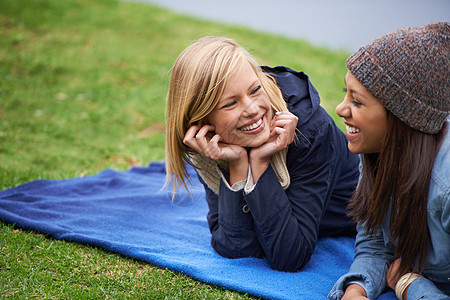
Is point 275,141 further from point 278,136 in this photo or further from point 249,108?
point 249,108

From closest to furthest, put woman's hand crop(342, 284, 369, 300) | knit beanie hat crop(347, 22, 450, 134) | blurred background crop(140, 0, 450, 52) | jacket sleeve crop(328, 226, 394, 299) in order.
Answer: knit beanie hat crop(347, 22, 450, 134) → woman's hand crop(342, 284, 369, 300) → jacket sleeve crop(328, 226, 394, 299) → blurred background crop(140, 0, 450, 52)

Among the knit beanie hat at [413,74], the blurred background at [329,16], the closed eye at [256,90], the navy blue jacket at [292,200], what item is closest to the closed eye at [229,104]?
the closed eye at [256,90]

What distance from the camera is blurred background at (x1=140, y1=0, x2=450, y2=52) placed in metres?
9.91

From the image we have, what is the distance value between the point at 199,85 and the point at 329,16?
361 inches

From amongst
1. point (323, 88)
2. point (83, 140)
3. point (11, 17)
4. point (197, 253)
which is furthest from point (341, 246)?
point (11, 17)

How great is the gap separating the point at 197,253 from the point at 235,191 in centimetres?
67

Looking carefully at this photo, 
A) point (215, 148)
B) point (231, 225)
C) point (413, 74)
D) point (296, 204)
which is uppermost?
point (413, 74)

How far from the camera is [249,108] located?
3.10m

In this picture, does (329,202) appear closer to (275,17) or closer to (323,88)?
(323,88)

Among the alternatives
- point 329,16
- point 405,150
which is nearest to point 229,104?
point 405,150

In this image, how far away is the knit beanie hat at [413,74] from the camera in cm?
251

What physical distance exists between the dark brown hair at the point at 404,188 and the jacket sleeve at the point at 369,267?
137 mm

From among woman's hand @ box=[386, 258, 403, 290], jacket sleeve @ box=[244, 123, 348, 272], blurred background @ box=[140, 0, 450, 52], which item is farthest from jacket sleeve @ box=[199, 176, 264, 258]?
blurred background @ box=[140, 0, 450, 52]

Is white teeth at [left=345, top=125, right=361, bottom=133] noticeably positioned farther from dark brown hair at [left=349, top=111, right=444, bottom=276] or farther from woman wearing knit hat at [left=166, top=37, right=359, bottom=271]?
woman wearing knit hat at [left=166, top=37, right=359, bottom=271]
